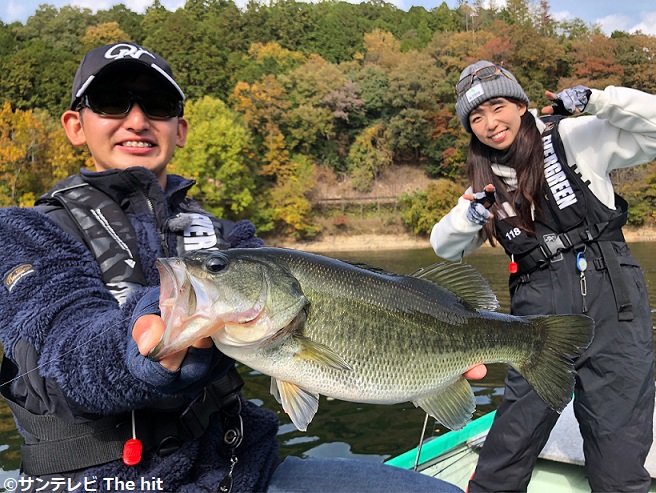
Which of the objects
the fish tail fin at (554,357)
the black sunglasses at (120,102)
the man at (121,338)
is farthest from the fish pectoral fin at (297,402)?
the black sunglasses at (120,102)

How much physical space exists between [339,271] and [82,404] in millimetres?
1055

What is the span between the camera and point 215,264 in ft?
6.00

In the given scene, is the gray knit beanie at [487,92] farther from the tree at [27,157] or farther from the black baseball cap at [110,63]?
the tree at [27,157]

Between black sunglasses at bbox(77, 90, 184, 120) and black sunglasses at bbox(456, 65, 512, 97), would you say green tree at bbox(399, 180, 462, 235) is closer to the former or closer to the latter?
black sunglasses at bbox(456, 65, 512, 97)

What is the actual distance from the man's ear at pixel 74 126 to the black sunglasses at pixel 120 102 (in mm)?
82

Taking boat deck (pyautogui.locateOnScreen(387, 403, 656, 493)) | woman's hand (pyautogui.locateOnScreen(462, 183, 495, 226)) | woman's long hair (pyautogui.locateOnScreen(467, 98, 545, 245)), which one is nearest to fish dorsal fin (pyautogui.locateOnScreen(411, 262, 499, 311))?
woman's hand (pyautogui.locateOnScreen(462, 183, 495, 226))

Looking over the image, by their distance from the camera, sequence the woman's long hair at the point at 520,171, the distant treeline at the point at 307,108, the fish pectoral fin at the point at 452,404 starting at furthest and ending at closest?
the distant treeline at the point at 307,108 → the woman's long hair at the point at 520,171 → the fish pectoral fin at the point at 452,404

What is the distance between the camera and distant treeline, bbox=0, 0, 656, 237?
3669cm

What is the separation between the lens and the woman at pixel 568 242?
355cm

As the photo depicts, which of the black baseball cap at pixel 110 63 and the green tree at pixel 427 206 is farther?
the green tree at pixel 427 206

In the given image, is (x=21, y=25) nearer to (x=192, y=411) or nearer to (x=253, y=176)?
(x=253, y=176)

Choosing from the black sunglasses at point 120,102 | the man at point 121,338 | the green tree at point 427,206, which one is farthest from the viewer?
the green tree at point 427,206

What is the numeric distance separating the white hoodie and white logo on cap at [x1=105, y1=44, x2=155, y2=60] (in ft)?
8.02

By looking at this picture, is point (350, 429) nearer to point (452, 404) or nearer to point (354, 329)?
point (452, 404)
